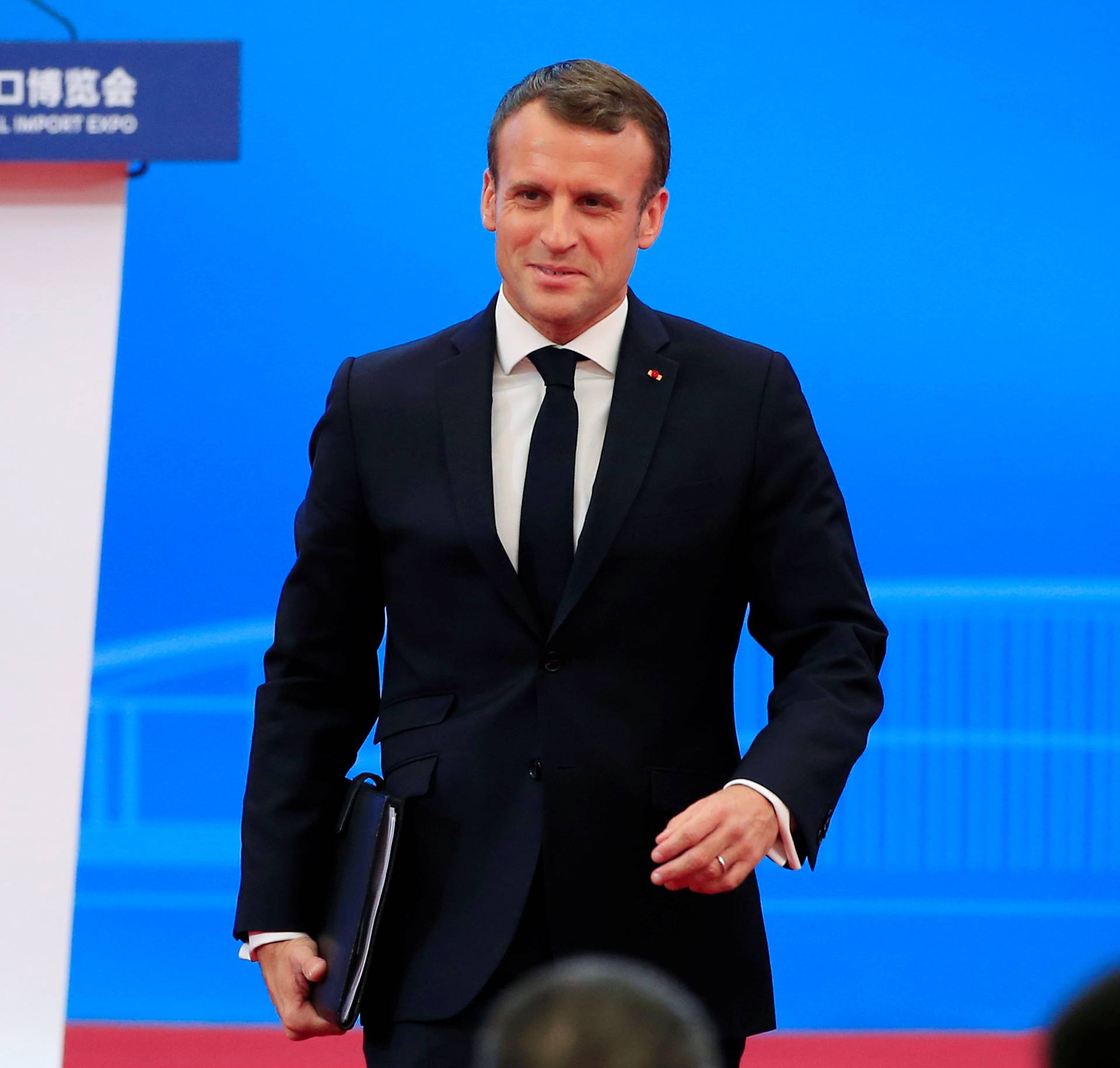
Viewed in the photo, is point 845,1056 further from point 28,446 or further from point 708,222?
point 28,446

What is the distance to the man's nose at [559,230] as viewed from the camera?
A: 6.41 ft

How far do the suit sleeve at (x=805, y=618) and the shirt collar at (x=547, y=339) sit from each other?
18 cm

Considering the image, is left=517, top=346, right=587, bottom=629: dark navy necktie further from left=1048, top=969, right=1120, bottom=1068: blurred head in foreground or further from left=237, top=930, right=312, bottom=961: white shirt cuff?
left=1048, top=969, right=1120, bottom=1068: blurred head in foreground

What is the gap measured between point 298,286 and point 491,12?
0.74 meters

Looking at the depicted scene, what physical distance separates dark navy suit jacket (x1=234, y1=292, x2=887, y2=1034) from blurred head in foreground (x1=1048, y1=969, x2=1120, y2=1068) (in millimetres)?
1134

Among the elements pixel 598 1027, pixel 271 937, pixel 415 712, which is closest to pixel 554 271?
pixel 415 712

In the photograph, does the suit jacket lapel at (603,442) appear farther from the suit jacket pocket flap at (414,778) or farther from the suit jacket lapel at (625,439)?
the suit jacket pocket flap at (414,778)

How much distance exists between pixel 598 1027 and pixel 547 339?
4.62ft

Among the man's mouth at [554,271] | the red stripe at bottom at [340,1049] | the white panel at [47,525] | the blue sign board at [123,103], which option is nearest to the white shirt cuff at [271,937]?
the man's mouth at [554,271]

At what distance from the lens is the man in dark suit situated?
1.93 m

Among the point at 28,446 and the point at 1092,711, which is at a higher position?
the point at 28,446

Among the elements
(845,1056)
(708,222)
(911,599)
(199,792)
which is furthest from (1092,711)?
(199,792)

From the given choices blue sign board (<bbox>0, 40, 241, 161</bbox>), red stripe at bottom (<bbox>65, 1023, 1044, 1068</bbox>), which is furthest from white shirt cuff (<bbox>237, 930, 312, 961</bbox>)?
red stripe at bottom (<bbox>65, 1023, 1044, 1068</bbox>)

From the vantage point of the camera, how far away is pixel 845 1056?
4.01m
